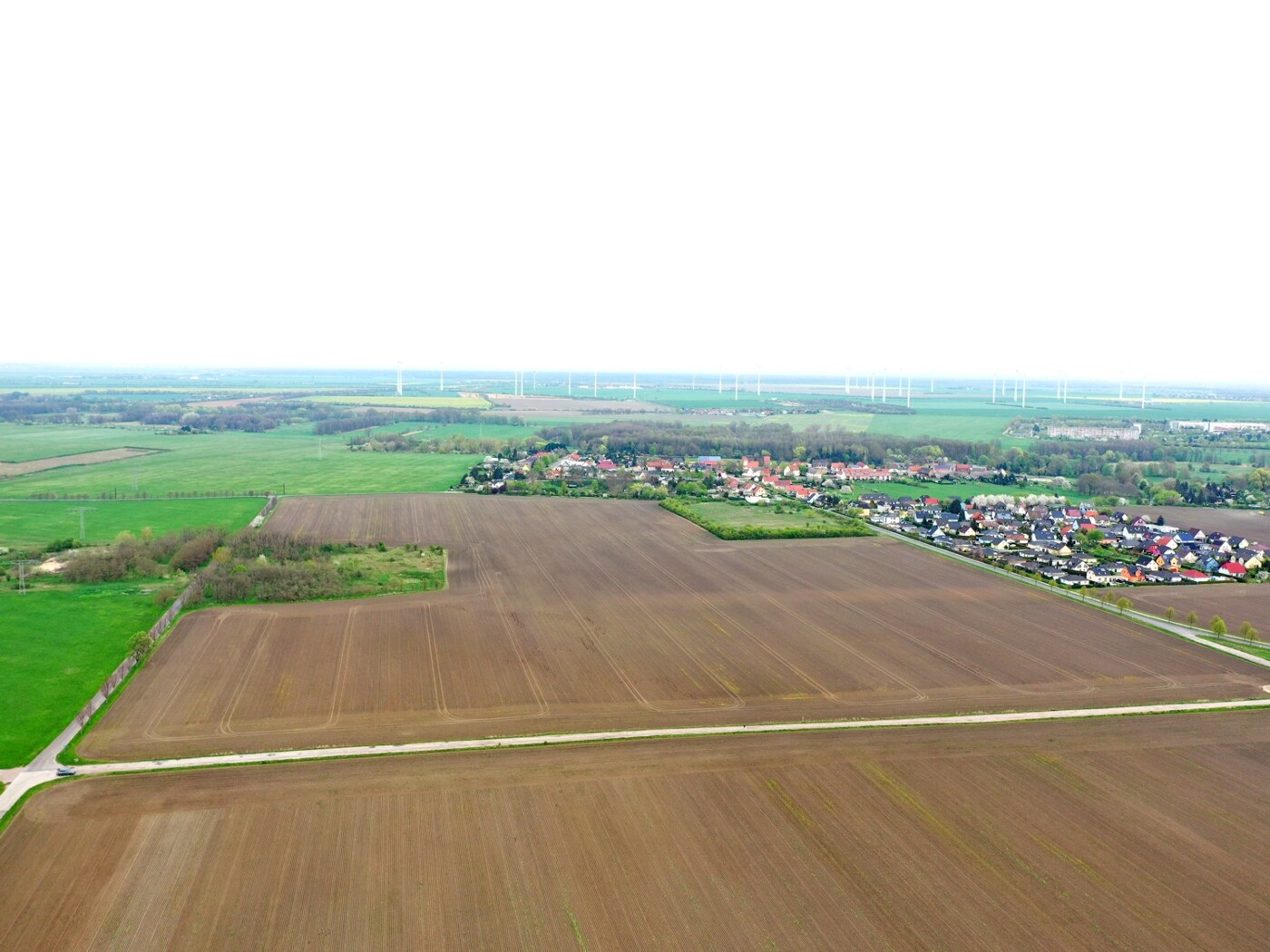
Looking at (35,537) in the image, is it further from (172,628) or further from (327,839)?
(327,839)

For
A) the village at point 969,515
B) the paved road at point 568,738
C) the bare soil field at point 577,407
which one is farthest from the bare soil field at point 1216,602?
the bare soil field at point 577,407

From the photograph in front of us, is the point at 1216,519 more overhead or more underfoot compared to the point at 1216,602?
more overhead

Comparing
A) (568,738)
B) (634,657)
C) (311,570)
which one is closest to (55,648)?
(311,570)

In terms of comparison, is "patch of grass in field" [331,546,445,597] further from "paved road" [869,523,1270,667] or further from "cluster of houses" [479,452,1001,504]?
"paved road" [869,523,1270,667]

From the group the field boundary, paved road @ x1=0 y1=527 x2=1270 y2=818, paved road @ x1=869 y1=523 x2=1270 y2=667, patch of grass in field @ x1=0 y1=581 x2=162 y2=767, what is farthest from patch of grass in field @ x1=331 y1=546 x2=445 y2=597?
paved road @ x1=869 y1=523 x2=1270 y2=667

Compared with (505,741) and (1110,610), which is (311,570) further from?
(1110,610)

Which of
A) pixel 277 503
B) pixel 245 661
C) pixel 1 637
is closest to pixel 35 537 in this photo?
pixel 277 503
